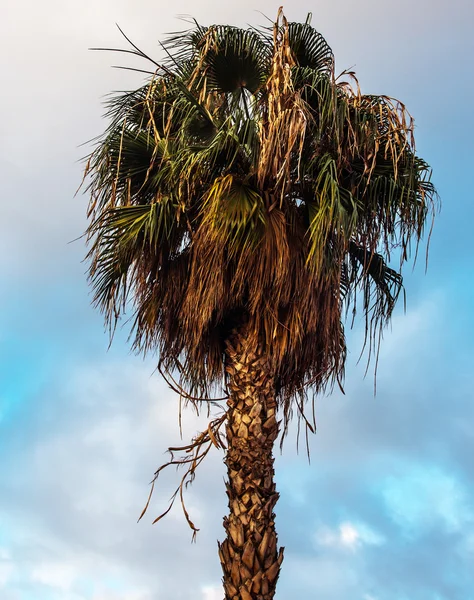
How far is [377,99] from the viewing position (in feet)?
38.2

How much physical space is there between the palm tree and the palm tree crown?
0.07ft

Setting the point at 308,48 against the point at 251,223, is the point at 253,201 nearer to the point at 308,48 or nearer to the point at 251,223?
the point at 251,223

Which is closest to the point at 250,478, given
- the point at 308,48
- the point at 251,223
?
the point at 251,223

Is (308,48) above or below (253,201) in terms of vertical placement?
above

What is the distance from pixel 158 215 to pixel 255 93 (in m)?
1.97

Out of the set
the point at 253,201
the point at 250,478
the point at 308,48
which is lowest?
the point at 250,478

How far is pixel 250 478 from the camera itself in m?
10.3

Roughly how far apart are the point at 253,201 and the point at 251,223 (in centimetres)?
30

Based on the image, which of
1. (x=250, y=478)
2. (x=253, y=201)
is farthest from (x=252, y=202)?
(x=250, y=478)

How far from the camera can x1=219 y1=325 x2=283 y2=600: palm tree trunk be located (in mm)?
10070

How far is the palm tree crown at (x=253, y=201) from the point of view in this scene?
1073 cm

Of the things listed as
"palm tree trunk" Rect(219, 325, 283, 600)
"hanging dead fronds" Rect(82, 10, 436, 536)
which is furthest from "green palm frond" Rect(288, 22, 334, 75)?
"palm tree trunk" Rect(219, 325, 283, 600)

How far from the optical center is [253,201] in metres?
10.8

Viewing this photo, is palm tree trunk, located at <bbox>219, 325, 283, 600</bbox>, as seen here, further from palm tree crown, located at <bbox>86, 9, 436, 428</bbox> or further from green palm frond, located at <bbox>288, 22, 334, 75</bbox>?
green palm frond, located at <bbox>288, 22, 334, 75</bbox>
